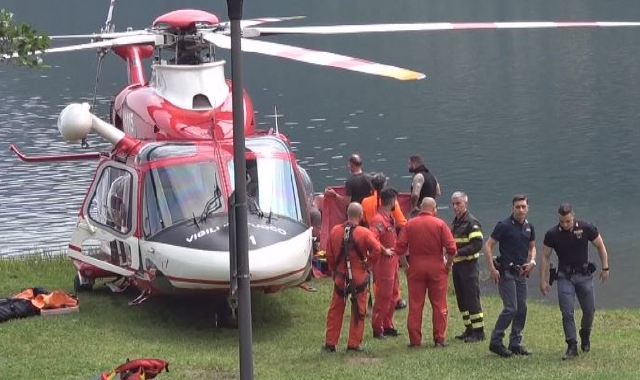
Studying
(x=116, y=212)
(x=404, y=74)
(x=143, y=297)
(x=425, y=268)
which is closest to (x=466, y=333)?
(x=425, y=268)

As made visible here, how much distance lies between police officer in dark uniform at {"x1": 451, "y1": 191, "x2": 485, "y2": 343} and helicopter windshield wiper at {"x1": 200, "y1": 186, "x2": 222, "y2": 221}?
253 cm

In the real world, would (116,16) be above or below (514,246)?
below

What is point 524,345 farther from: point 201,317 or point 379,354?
point 201,317

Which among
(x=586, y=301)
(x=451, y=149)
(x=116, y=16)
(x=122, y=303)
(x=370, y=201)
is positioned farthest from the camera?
(x=116, y=16)

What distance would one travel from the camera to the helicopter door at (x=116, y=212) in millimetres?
12477

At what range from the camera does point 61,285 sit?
14.9 metres

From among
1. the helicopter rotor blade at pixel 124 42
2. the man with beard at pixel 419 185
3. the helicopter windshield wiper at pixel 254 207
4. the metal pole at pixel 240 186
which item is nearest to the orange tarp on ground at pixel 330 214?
the man with beard at pixel 419 185

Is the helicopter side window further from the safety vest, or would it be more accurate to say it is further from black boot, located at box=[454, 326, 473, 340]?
black boot, located at box=[454, 326, 473, 340]

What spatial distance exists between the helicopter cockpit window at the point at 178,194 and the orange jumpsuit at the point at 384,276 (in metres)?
1.71

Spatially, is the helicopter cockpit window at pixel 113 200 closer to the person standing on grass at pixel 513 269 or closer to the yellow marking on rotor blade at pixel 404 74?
the person standing on grass at pixel 513 269

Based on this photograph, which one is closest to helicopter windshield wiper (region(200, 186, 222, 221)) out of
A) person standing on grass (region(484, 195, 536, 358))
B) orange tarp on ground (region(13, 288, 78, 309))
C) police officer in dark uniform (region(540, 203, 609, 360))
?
orange tarp on ground (region(13, 288, 78, 309))

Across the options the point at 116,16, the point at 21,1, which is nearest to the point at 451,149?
the point at 116,16

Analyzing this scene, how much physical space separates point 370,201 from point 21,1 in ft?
204

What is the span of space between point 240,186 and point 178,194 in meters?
4.84
